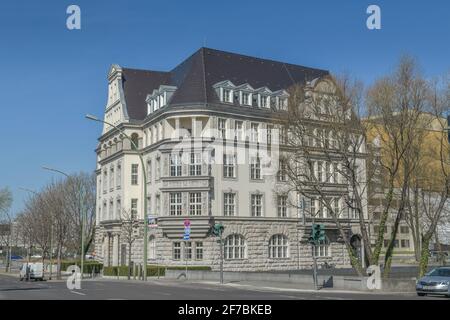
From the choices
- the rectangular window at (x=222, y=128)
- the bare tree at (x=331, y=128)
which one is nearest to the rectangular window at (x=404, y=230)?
the rectangular window at (x=222, y=128)

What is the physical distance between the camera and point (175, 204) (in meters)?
53.8

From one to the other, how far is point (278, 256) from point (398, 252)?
172 ft

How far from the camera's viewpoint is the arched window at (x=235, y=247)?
54281mm

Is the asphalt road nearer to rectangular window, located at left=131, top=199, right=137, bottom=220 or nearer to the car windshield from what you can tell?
the car windshield

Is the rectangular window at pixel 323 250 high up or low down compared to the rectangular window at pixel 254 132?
down

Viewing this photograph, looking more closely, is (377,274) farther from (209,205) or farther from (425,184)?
(209,205)

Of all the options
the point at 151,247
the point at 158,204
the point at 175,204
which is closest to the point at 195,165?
the point at 175,204

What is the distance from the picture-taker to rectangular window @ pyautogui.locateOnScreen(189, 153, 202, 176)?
53.9 meters

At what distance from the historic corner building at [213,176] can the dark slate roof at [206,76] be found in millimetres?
135

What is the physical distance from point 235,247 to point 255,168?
25.2ft

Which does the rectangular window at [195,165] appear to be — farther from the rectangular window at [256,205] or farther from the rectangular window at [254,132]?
the rectangular window at [256,205]

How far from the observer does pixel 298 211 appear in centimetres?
5922

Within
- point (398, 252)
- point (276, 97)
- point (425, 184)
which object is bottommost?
point (398, 252)
